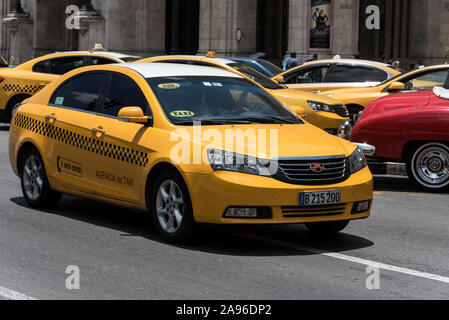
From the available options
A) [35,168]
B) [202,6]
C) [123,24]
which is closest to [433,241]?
[35,168]

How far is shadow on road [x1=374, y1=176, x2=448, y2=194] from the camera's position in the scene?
12648 millimetres

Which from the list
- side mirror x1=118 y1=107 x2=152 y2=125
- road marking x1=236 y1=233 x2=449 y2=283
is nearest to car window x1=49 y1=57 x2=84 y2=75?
side mirror x1=118 y1=107 x2=152 y2=125

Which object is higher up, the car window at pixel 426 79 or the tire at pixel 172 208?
the car window at pixel 426 79

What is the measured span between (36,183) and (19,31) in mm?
37377

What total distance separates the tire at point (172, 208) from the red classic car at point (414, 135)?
4.73 m

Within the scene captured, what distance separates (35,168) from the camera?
33.0ft

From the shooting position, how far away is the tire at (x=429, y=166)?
12156mm

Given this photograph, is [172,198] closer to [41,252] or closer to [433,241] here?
[41,252]

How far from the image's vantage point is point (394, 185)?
13.3 meters

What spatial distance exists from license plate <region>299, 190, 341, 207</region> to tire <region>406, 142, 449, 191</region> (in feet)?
14.8

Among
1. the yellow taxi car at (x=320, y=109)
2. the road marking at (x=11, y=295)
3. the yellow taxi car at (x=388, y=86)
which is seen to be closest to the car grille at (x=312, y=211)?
the road marking at (x=11, y=295)

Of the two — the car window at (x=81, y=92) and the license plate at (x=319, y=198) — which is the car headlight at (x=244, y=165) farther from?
the car window at (x=81, y=92)

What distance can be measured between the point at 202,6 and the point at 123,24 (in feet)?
12.9
